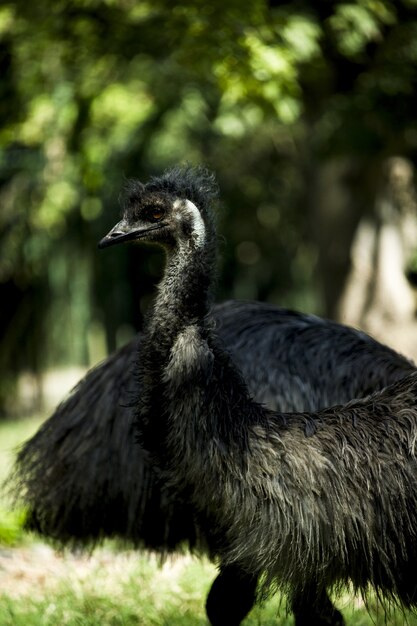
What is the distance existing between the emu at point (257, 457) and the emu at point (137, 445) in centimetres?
71

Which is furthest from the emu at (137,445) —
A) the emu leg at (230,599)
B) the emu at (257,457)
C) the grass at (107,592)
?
the emu at (257,457)

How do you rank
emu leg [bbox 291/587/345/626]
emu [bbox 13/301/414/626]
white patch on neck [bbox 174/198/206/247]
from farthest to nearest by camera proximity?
1. emu [bbox 13/301/414/626]
2. emu leg [bbox 291/587/345/626]
3. white patch on neck [bbox 174/198/206/247]

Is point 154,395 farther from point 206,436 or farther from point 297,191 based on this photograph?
point 297,191

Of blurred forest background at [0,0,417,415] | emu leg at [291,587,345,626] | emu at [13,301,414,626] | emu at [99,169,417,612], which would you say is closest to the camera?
emu at [99,169,417,612]

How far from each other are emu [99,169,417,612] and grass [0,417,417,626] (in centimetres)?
69

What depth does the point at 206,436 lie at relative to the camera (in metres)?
3.51

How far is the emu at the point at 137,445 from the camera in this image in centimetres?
443

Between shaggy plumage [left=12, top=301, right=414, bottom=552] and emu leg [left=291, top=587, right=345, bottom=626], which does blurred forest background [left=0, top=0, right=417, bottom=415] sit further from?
emu leg [left=291, top=587, right=345, bottom=626]

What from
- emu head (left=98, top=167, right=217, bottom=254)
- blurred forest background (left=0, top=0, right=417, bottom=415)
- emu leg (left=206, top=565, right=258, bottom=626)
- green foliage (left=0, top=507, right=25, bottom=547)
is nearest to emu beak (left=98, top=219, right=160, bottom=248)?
emu head (left=98, top=167, right=217, bottom=254)

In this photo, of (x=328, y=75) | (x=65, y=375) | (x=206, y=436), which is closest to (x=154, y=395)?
(x=206, y=436)

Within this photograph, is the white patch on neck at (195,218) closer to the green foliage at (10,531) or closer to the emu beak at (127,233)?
the emu beak at (127,233)

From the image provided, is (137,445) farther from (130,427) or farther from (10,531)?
(10,531)

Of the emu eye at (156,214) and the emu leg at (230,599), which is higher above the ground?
the emu eye at (156,214)

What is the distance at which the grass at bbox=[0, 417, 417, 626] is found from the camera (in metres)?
4.75
